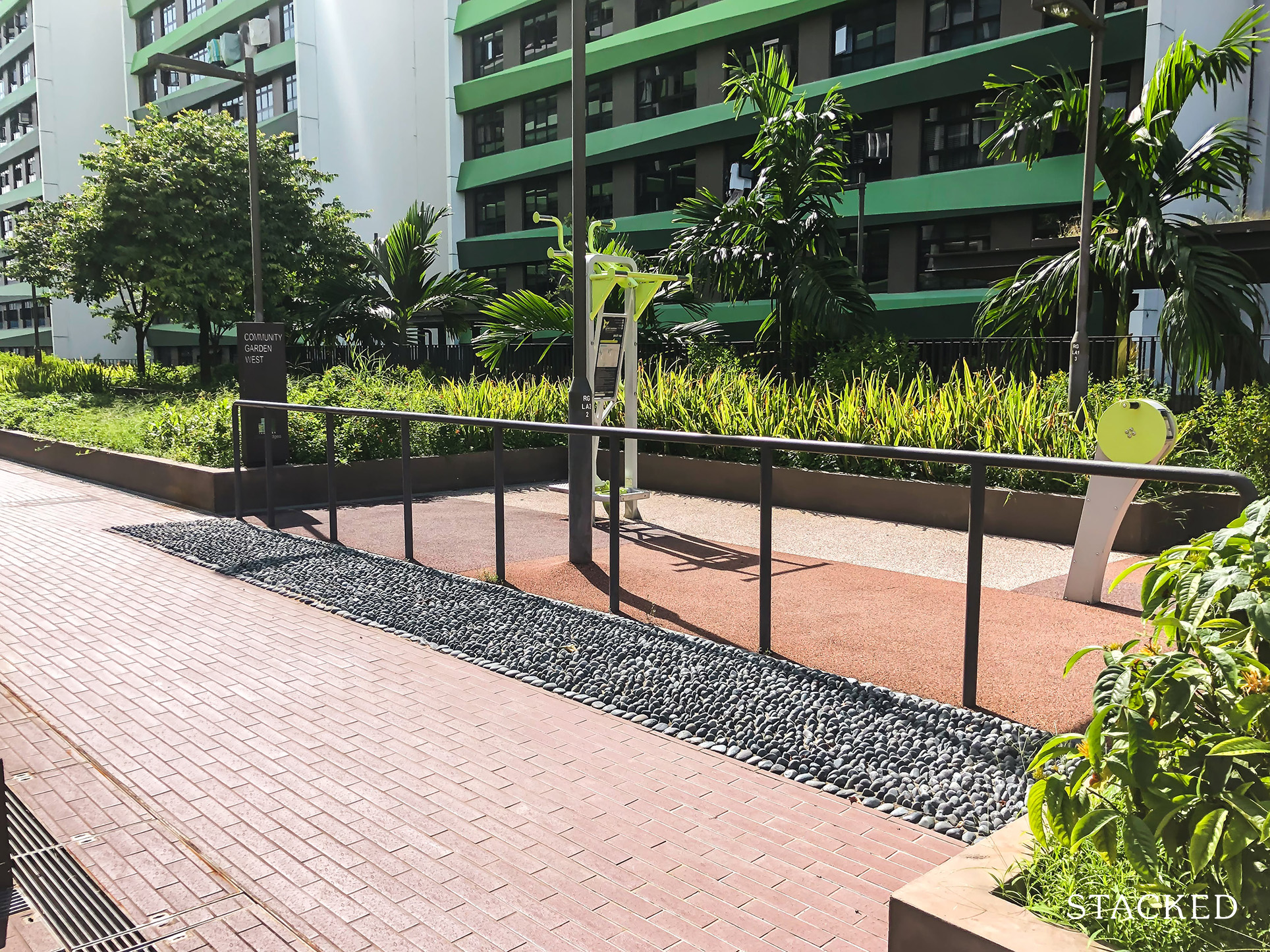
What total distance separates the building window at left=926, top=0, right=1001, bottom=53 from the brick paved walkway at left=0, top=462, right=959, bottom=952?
2336 cm

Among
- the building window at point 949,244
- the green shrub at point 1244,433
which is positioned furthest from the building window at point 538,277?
the green shrub at point 1244,433

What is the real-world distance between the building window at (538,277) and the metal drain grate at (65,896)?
32.1 metres

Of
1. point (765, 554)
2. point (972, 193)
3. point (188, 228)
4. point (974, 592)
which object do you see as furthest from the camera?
point (972, 193)

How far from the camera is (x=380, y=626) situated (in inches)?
243

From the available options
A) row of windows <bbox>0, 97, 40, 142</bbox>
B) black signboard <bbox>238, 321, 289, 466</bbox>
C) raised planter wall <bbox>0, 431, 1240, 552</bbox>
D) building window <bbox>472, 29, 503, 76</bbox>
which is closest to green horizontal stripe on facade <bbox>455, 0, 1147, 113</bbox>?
building window <bbox>472, 29, 503, 76</bbox>

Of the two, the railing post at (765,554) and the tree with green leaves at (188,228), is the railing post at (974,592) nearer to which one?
the railing post at (765,554)

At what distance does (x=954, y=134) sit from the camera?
24.7 metres

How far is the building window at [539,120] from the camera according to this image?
35031mm

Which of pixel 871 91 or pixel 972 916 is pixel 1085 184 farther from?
pixel 871 91

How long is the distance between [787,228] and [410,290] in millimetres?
13213

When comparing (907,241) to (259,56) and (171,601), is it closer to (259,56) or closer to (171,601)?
(171,601)

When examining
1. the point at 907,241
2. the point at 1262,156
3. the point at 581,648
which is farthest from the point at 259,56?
the point at 581,648

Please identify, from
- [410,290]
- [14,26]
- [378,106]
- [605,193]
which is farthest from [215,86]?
[410,290]

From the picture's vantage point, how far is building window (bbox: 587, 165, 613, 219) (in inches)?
1319
